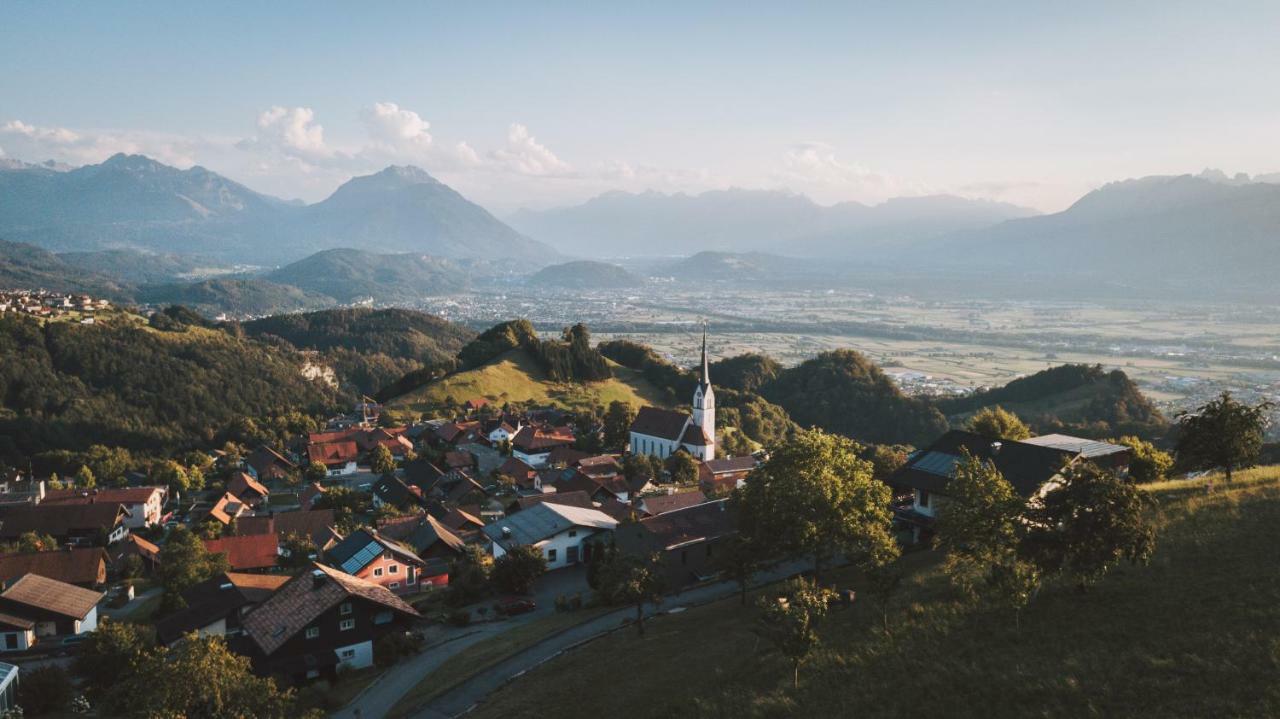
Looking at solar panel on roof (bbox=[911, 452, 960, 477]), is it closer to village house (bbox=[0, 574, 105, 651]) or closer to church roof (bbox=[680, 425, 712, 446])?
church roof (bbox=[680, 425, 712, 446])

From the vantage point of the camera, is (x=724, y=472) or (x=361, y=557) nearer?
(x=361, y=557)

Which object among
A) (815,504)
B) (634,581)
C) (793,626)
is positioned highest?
(815,504)

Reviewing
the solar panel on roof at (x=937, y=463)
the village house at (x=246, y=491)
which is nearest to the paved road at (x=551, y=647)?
the solar panel on roof at (x=937, y=463)

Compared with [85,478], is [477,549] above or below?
above

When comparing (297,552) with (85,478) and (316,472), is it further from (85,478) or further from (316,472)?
(85,478)

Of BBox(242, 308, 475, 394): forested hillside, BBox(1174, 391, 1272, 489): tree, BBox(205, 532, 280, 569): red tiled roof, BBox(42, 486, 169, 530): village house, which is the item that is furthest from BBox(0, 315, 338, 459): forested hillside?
BBox(1174, 391, 1272, 489): tree

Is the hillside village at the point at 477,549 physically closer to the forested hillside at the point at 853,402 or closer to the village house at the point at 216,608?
the village house at the point at 216,608

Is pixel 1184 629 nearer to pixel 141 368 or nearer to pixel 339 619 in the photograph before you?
pixel 339 619

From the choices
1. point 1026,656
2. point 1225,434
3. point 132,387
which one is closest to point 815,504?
point 1026,656
